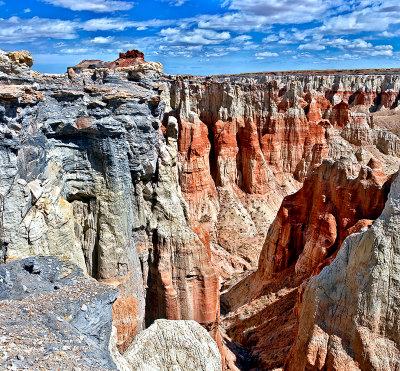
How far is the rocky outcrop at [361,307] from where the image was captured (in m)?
12.5

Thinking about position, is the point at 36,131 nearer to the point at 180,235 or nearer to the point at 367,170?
the point at 180,235

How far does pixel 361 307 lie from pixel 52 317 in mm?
10055

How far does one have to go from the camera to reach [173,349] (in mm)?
11984

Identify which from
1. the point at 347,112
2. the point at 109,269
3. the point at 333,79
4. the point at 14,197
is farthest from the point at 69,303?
the point at 333,79

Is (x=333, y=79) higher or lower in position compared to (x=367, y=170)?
higher

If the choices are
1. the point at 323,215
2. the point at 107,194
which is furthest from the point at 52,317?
the point at 323,215

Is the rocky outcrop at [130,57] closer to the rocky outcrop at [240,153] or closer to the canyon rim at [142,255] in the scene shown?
the rocky outcrop at [240,153]

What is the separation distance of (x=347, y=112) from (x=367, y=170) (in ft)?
155

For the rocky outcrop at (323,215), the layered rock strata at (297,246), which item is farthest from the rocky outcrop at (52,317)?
the rocky outcrop at (323,215)

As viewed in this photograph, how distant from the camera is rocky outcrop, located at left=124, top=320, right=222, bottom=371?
11680mm

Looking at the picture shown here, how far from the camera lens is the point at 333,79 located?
111m

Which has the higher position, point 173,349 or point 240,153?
point 240,153

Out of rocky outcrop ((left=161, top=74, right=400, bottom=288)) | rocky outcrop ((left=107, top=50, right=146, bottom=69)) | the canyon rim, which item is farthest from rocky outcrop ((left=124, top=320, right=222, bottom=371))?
rocky outcrop ((left=107, top=50, right=146, bottom=69))

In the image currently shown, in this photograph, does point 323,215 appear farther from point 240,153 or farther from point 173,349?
point 240,153
